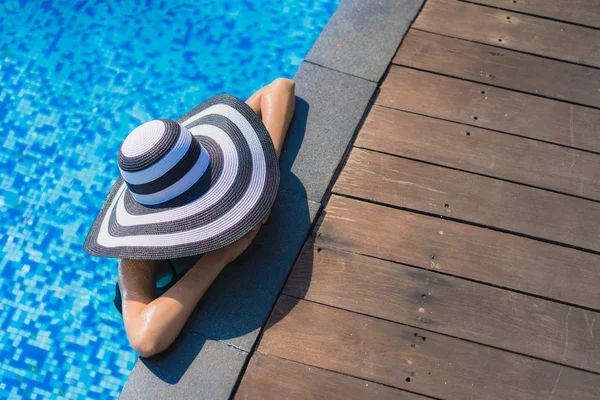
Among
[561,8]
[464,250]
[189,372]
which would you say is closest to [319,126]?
[464,250]

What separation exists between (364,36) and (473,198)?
3.68 ft

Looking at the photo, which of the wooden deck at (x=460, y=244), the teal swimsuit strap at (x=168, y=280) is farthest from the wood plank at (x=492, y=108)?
the teal swimsuit strap at (x=168, y=280)

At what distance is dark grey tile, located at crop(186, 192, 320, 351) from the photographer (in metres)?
2.39

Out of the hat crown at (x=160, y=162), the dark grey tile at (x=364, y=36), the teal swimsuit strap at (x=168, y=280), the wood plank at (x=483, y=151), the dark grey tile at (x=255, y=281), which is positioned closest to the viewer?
the hat crown at (x=160, y=162)

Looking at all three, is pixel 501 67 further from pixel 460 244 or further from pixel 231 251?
pixel 231 251

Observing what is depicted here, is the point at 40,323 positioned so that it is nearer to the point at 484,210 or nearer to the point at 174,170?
the point at 174,170

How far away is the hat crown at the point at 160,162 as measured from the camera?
2215mm

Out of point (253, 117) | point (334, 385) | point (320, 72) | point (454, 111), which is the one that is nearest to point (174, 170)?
point (253, 117)

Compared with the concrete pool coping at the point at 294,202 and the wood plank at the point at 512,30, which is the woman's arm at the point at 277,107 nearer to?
the concrete pool coping at the point at 294,202

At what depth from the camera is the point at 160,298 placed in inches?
92.8

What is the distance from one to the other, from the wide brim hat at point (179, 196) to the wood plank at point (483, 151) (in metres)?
0.68

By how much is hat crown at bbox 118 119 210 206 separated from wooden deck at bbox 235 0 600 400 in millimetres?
595

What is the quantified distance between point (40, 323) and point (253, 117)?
1373 millimetres

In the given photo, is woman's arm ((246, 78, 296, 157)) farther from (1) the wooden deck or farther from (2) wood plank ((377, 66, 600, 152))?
(2) wood plank ((377, 66, 600, 152))
